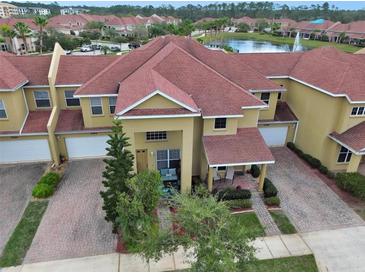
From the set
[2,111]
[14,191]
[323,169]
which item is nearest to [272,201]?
[323,169]

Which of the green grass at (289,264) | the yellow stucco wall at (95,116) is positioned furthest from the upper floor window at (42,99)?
the green grass at (289,264)

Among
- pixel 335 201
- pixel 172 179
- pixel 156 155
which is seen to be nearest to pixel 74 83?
pixel 156 155

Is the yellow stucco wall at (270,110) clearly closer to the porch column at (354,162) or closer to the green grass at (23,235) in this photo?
the porch column at (354,162)

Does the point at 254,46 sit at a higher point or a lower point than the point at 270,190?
lower

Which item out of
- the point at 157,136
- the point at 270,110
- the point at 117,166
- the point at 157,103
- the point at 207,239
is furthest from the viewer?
the point at 270,110

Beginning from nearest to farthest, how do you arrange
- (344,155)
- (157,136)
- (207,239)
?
(207,239)
(157,136)
(344,155)

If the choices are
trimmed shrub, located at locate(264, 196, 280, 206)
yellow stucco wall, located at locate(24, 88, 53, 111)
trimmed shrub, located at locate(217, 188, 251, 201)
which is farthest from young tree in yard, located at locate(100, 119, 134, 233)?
yellow stucco wall, located at locate(24, 88, 53, 111)

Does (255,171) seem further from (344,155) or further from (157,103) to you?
(157,103)
